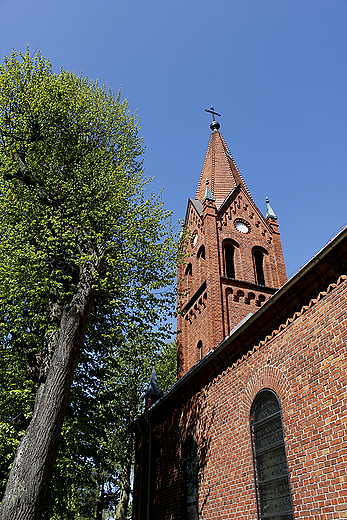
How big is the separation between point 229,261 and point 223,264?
1067mm

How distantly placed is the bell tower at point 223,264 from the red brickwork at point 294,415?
17.4 ft

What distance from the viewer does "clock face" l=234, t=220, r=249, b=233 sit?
18.8 meters

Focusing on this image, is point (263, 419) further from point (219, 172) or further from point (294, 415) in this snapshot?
point (219, 172)

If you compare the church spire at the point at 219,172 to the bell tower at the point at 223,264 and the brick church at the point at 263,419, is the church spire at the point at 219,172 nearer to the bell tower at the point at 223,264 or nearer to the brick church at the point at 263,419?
the bell tower at the point at 223,264

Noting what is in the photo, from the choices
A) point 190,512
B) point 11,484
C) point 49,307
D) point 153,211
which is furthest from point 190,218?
point 11,484

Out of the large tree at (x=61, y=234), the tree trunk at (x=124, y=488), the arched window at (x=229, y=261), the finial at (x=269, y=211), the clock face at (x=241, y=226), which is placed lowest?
the tree trunk at (x=124, y=488)

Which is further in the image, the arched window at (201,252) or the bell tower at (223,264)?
the arched window at (201,252)

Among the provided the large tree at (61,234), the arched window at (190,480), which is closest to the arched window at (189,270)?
the large tree at (61,234)

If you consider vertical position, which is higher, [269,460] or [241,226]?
[241,226]

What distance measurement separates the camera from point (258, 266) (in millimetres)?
18203

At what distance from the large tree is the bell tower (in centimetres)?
357

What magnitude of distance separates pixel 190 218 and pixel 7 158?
10985mm

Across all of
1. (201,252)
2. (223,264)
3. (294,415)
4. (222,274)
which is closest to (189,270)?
(201,252)

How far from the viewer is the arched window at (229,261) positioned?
1709cm
